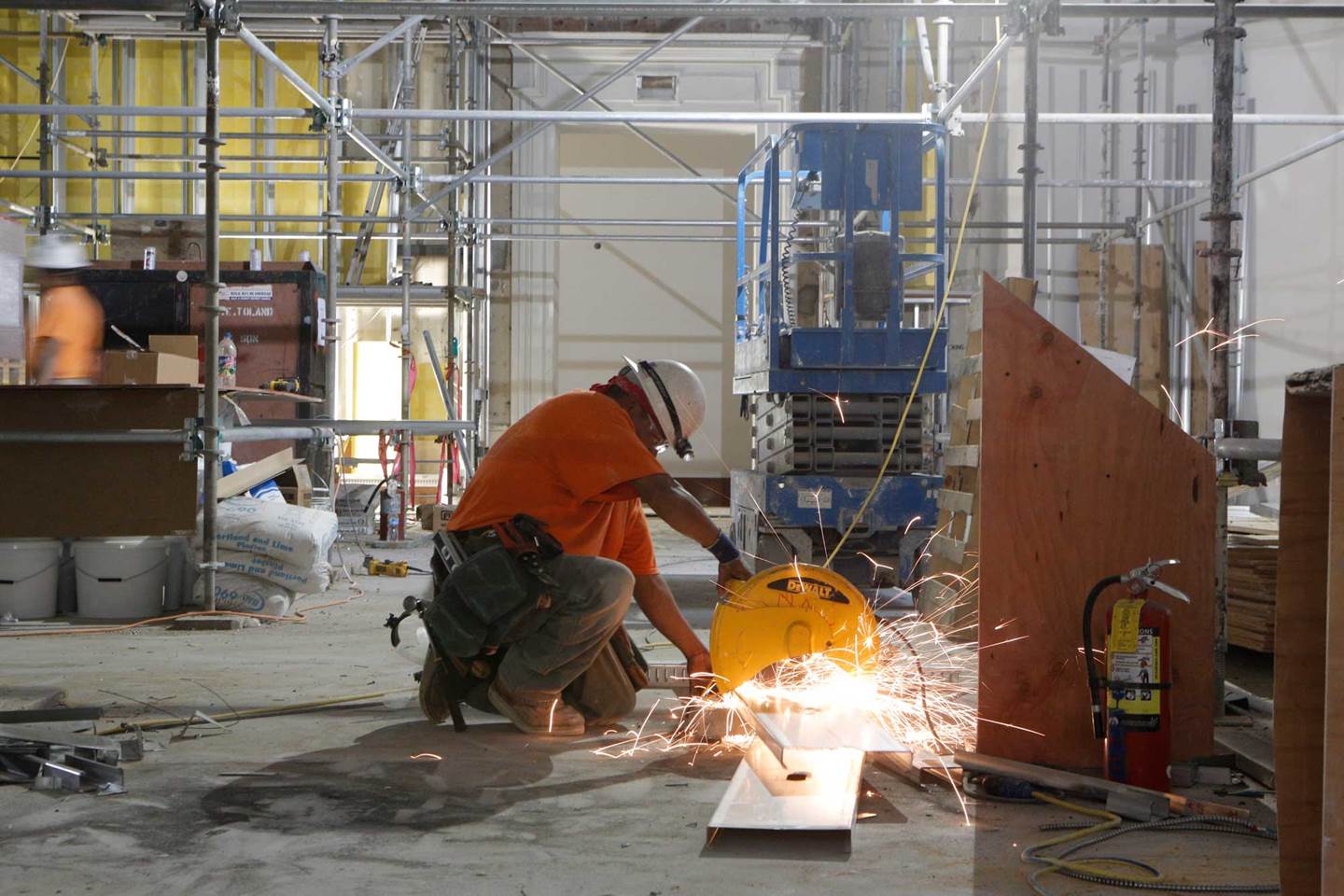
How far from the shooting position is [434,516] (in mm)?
10180

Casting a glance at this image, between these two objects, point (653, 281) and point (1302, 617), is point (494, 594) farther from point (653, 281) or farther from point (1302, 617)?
point (653, 281)

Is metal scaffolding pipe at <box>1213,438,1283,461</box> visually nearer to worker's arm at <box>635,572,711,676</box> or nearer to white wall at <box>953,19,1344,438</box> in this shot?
worker's arm at <box>635,572,711,676</box>

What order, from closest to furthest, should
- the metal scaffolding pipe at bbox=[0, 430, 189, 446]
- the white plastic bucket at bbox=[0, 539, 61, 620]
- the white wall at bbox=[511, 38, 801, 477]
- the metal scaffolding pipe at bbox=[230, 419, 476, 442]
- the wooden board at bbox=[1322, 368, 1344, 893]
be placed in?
1. the wooden board at bbox=[1322, 368, 1344, 893]
2. the metal scaffolding pipe at bbox=[0, 430, 189, 446]
3. the white plastic bucket at bbox=[0, 539, 61, 620]
4. the metal scaffolding pipe at bbox=[230, 419, 476, 442]
5. the white wall at bbox=[511, 38, 801, 477]

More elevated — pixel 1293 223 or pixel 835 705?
pixel 1293 223

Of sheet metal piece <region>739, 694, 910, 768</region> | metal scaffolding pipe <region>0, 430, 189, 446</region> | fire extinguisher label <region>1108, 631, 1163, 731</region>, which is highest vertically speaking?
metal scaffolding pipe <region>0, 430, 189, 446</region>

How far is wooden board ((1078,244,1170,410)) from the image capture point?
35.6ft

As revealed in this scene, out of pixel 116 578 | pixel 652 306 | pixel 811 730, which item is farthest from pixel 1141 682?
pixel 652 306

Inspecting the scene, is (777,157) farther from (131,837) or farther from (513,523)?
(131,837)

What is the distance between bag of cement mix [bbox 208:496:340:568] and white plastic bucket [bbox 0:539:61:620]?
0.82 metres

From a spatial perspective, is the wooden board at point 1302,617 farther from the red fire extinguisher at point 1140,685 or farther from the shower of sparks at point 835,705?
the shower of sparks at point 835,705

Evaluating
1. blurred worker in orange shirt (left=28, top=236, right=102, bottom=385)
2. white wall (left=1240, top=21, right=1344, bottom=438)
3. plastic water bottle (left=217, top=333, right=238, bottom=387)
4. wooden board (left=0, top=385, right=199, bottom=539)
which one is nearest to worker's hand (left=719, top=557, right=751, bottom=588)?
wooden board (left=0, top=385, right=199, bottom=539)

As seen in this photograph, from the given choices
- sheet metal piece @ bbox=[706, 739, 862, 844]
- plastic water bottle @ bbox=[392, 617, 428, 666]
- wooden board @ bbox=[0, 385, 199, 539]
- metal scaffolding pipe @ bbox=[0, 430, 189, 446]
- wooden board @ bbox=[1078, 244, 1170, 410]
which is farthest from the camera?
wooden board @ bbox=[1078, 244, 1170, 410]

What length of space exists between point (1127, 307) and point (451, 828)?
9.41 meters

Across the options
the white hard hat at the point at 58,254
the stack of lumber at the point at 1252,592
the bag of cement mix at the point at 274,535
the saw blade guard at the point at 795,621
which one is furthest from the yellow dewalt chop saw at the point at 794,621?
the white hard hat at the point at 58,254
